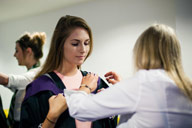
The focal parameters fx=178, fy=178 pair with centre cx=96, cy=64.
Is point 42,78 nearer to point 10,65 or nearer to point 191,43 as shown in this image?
point 191,43

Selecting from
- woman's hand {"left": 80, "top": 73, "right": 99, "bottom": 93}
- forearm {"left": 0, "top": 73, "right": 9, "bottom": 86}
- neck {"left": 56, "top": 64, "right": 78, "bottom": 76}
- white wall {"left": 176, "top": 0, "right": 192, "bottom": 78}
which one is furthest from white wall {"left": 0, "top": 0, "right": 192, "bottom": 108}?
woman's hand {"left": 80, "top": 73, "right": 99, "bottom": 93}

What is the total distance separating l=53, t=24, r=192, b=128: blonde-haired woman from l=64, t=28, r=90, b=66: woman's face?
339mm

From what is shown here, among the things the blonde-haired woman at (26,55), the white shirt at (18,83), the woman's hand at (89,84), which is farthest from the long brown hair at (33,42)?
the woman's hand at (89,84)

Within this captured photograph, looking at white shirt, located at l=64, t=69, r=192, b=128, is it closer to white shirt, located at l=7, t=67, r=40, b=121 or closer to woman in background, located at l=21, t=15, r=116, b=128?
woman in background, located at l=21, t=15, r=116, b=128

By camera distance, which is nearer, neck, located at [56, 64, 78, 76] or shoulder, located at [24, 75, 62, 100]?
shoulder, located at [24, 75, 62, 100]

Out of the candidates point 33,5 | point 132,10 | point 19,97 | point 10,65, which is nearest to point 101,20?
point 132,10

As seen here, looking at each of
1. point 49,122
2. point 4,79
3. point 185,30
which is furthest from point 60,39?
point 185,30

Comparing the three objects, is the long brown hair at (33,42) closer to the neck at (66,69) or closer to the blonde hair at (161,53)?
the neck at (66,69)

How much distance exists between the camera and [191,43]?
2.38 m

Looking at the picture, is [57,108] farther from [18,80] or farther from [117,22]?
[117,22]

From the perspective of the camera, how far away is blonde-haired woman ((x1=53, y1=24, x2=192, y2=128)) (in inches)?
24.9

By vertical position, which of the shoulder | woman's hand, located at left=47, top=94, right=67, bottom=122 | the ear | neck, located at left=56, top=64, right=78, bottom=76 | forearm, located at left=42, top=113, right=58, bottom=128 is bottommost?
forearm, located at left=42, top=113, right=58, bottom=128

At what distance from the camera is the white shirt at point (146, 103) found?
2.07 feet

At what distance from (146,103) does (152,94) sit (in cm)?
4
